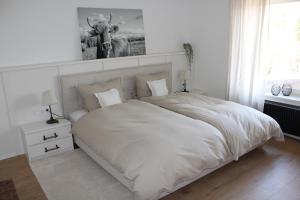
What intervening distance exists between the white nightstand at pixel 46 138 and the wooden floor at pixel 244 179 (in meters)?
0.24

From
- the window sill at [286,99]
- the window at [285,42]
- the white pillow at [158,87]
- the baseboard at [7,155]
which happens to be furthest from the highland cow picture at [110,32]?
the window sill at [286,99]

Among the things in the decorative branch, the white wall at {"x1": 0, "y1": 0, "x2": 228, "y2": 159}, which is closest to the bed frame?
the white wall at {"x1": 0, "y1": 0, "x2": 228, "y2": 159}

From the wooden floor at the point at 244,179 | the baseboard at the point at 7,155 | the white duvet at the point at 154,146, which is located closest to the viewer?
the white duvet at the point at 154,146

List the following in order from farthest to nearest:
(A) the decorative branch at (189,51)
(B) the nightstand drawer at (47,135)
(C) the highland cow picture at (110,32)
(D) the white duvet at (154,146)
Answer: (A) the decorative branch at (189,51) → (C) the highland cow picture at (110,32) → (B) the nightstand drawer at (47,135) → (D) the white duvet at (154,146)

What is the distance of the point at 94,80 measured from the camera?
12.4ft

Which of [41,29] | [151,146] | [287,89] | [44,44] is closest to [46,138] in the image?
[44,44]

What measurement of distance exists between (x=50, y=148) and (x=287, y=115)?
3.36 metres

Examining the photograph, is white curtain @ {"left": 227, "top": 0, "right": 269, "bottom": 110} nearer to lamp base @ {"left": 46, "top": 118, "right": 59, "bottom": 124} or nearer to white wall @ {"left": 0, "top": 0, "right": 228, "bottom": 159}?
Result: white wall @ {"left": 0, "top": 0, "right": 228, "bottom": 159}

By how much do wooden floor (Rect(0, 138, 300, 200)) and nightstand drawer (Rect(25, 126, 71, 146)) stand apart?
1.11ft

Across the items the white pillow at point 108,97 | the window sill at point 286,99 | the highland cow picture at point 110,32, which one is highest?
the highland cow picture at point 110,32

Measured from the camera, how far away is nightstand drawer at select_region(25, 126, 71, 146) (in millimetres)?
3086

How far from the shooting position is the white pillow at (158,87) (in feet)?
13.4

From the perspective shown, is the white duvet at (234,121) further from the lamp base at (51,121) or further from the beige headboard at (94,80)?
the lamp base at (51,121)

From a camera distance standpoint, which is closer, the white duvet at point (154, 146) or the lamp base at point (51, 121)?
the white duvet at point (154, 146)
